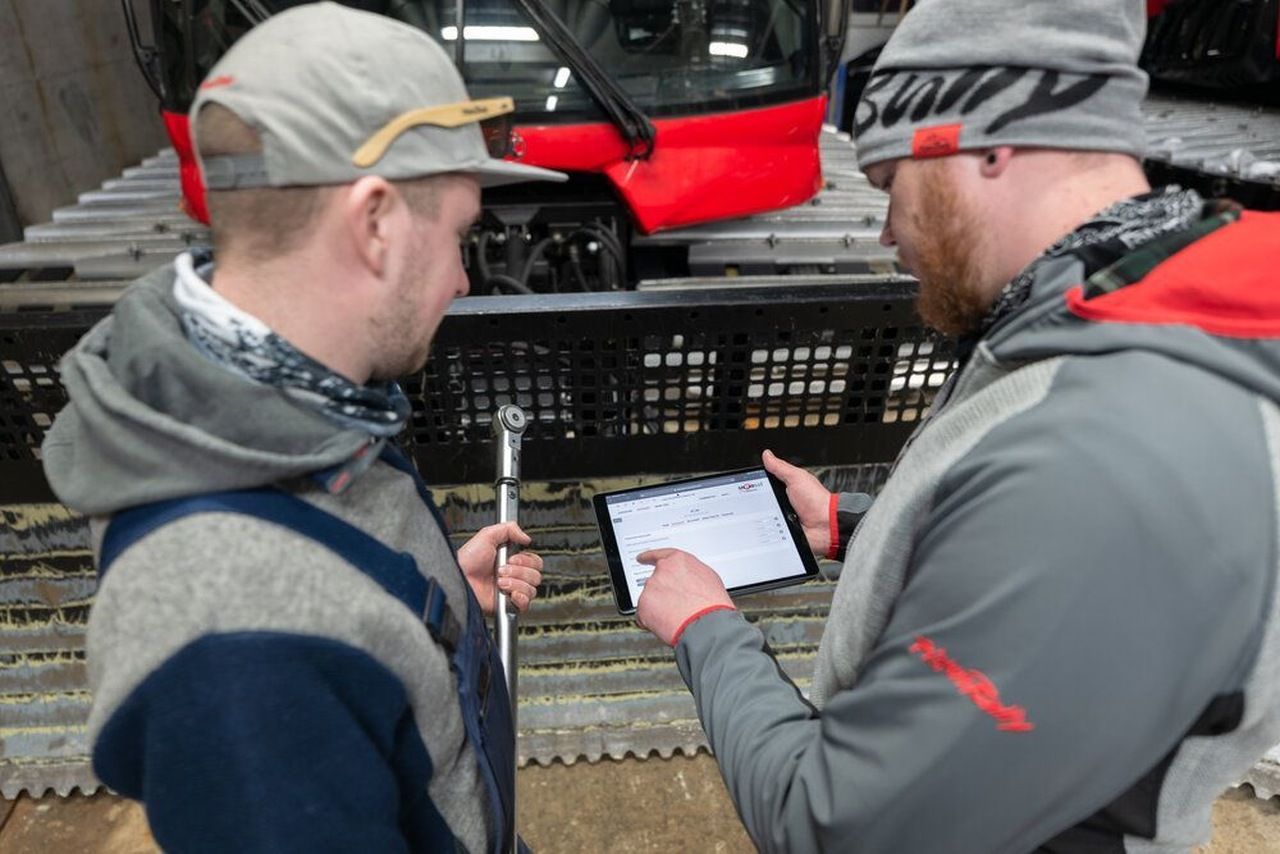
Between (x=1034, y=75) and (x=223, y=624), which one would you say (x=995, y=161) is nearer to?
(x=1034, y=75)

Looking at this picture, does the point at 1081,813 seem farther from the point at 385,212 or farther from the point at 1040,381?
the point at 385,212

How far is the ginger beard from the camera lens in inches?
40.4

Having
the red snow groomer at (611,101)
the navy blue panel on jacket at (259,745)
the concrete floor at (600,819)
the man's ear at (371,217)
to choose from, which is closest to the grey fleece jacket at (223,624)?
the navy blue panel on jacket at (259,745)

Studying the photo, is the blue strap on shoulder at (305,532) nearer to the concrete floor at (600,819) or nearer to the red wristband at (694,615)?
the red wristband at (694,615)

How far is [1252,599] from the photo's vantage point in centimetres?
74

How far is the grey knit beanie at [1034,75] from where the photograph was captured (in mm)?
937

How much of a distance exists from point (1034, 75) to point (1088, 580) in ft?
2.02

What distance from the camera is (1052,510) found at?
0.74 m

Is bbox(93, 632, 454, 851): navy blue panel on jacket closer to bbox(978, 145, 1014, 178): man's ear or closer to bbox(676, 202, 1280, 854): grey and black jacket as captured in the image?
bbox(676, 202, 1280, 854): grey and black jacket

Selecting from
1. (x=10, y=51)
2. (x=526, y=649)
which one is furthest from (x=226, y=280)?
(x=10, y=51)

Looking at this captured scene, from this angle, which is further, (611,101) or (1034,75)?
(611,101)

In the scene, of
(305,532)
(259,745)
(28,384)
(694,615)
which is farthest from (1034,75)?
(28,384)

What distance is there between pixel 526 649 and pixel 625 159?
1498mm

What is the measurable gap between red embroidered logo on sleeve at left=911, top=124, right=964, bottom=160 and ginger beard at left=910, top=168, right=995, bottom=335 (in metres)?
0.03
